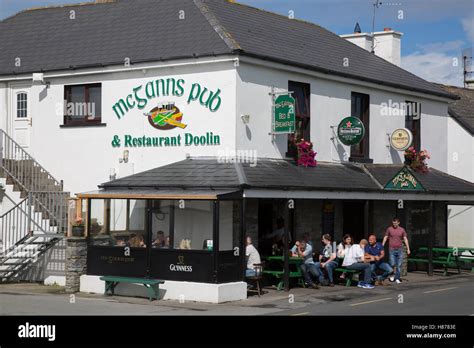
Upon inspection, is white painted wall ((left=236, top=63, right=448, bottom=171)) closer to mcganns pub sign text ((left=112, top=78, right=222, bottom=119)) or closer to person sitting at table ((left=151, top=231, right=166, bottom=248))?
mcganns pub sign text ((left=112, top=78, right=222, bottom=119))

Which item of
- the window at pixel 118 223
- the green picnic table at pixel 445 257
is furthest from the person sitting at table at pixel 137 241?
the green picnic table at pixel 445 257

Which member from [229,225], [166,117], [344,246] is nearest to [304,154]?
[344,246]

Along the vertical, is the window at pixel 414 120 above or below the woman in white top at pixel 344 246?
above

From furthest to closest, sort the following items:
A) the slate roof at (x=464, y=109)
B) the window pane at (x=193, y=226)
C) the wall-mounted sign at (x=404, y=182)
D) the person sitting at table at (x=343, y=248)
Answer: the slate roof at (x=464, y=109)
the wall-mounted sign at (x=404, y=182)
the person sitting at table at (x=343, y=248)
the window pane at (x=193, y=226)

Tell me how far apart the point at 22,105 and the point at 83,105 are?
7.82ft

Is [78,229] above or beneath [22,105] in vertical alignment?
beneath

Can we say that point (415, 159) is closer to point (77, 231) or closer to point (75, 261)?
point (77, 231)

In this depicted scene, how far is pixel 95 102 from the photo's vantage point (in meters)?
24.2

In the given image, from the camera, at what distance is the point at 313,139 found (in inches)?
960

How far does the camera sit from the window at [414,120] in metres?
28.8

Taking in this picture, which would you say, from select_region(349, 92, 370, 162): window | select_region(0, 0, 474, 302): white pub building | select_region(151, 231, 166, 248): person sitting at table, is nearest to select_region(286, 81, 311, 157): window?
select_region(0, 0, 474, 302): white pub building

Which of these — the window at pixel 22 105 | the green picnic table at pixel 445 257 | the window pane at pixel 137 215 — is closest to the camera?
the window pane at pixel 137 215

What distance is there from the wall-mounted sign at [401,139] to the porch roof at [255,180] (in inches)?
63.5

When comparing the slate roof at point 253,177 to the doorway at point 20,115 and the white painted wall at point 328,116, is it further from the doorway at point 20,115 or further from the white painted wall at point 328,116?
the doorway at point 20,115
